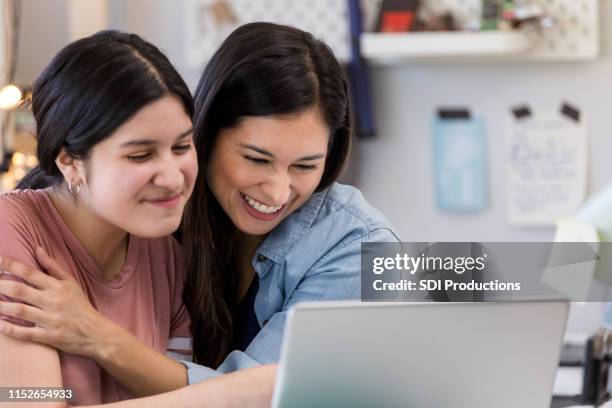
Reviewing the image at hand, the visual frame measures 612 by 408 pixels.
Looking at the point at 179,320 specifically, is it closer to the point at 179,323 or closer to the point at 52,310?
the point at 179,323

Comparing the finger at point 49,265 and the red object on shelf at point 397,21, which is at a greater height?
the red object on shelf at point 397,21

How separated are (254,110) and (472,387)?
0.56 metres

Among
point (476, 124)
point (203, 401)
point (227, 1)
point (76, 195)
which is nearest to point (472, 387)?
point (203, 401)

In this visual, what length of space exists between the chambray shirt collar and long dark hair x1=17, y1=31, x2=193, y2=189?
1.03 ft

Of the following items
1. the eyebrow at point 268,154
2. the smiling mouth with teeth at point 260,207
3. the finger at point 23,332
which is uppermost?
the eyebrow at point 268,154

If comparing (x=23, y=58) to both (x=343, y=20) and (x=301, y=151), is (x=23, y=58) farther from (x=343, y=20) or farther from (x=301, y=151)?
(x=301, y=151)

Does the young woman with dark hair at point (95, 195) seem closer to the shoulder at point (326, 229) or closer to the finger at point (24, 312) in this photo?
the finger at point (24, 312)

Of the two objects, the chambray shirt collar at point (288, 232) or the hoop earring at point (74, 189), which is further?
the chambray shirt collar at point (288, 232)

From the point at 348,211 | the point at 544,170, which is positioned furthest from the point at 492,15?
the point at 348,211

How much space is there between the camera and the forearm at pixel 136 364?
1439mm

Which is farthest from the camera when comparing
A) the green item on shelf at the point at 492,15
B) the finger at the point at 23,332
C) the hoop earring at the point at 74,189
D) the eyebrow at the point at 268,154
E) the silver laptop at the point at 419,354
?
the green item on shelf at the point at 492,15

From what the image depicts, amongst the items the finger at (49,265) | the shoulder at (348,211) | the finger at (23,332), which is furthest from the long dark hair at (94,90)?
the shoulder at (348,211)

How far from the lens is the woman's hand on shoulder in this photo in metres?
1.36

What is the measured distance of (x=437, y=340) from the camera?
1.19 meters
